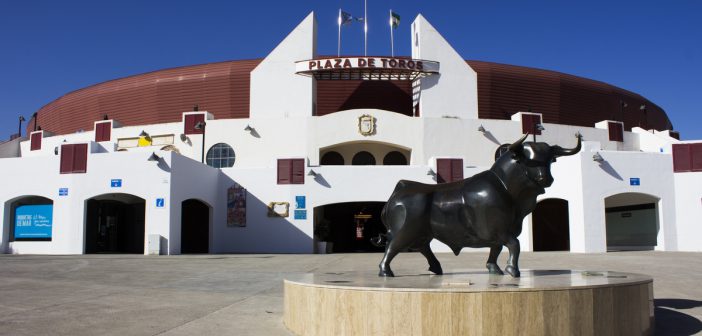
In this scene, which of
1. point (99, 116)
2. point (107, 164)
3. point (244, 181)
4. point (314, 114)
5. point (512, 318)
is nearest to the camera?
point (512, 318)

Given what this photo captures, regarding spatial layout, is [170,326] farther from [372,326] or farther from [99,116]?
[99,116]

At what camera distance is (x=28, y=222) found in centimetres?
2727

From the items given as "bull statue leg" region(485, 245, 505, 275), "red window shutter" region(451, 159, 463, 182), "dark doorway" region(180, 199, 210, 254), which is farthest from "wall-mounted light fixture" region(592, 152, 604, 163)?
"bull statue leg" region(485, 245, 505, 275)

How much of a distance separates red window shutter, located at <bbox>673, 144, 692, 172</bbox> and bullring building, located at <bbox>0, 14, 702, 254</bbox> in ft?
0.21

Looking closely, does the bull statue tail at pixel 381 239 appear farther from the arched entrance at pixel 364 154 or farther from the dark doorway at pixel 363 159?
the dark doorway at pixel 363 159

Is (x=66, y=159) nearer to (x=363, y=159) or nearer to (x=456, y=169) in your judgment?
(x=363, y=159)

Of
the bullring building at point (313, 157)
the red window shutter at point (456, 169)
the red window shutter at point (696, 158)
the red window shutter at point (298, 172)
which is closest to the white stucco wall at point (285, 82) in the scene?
the bullring building at point (313, 157)

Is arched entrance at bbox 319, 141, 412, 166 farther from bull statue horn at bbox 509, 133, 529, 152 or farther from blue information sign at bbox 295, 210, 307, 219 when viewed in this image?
bull statue horn at bbox 509, 133, 529, 152

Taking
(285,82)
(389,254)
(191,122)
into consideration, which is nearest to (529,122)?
(285,82)

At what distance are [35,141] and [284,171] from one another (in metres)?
22.8

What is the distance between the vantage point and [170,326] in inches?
323

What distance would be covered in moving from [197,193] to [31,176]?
7839 millimetres

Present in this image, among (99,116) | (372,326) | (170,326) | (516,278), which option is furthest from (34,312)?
(99,116)

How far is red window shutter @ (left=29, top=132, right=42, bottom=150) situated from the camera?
40.8 metres
